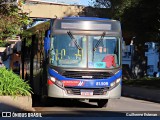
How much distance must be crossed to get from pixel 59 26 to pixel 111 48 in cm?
212

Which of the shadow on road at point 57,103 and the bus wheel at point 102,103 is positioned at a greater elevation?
the bus wheel at point 102,103

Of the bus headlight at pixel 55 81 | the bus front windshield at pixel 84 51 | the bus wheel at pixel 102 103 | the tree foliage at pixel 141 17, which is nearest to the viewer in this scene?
the bus headlight at pixel 55 81

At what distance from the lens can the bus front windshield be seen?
15875 mm

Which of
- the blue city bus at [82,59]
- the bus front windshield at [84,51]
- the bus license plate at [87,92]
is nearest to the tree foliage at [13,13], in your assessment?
the blue city bus at [82,59]

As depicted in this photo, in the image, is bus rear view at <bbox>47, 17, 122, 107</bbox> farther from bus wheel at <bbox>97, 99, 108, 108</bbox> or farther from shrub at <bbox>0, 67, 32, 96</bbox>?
shrub at <bbox>0, 67, 32, 96</bbox>

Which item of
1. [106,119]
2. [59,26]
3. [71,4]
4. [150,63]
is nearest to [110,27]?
[59,26]

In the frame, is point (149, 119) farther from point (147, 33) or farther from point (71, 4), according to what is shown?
point (71, 4)

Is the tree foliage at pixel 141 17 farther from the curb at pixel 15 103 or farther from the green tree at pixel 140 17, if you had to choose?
the curb at pixel 15 103

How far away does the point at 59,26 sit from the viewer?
634 inches

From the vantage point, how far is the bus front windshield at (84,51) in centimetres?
1588

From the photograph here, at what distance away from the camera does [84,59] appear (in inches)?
629

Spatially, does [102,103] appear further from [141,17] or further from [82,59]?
[141,17]

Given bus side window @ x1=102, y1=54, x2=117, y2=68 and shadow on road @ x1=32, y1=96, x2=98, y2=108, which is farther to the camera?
shadow on road @ x1=32, y1=96, x2=98, y2=108

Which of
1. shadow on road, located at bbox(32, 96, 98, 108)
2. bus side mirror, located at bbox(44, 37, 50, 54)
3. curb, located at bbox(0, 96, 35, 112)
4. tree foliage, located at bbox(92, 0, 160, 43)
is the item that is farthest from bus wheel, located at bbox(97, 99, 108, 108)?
tree foliage, located at bbox(92, 0, 160, 43)
